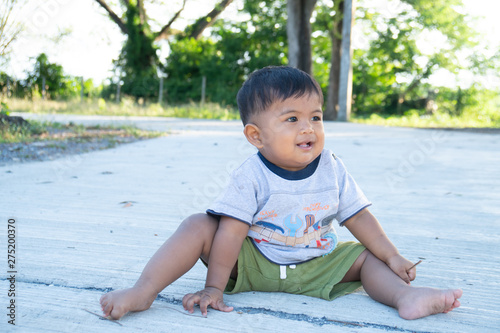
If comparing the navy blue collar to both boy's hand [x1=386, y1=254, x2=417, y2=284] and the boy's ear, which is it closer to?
the boy's ear

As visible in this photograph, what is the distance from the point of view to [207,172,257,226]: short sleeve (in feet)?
5.25

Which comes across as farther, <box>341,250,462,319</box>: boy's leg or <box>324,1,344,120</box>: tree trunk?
<box>324,1,344,120</box>: tree trunk

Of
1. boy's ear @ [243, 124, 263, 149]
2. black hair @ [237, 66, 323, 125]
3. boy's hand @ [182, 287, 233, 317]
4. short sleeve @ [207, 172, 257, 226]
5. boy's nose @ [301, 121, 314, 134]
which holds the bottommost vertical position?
boy's hand @ [182, 287, 233, 317]

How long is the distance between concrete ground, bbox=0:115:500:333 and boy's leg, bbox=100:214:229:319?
0.14ft

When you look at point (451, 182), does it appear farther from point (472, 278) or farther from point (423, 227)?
point (472, 278)

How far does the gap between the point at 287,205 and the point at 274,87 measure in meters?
0.39

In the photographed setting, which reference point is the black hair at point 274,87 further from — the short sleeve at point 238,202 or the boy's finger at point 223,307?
the boy's finger at point 223,307

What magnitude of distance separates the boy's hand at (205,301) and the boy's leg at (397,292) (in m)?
0.48

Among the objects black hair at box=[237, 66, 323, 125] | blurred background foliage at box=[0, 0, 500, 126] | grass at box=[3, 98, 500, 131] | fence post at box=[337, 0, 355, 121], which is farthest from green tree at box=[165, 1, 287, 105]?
black hair at box=[237, 66, 323, 125]

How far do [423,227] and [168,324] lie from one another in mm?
1571

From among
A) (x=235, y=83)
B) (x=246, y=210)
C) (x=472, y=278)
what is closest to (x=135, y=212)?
(x=246, y=210)

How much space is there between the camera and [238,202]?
1.61 meters

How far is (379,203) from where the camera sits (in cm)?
301

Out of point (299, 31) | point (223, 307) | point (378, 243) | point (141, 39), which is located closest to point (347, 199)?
point (378, 243)
